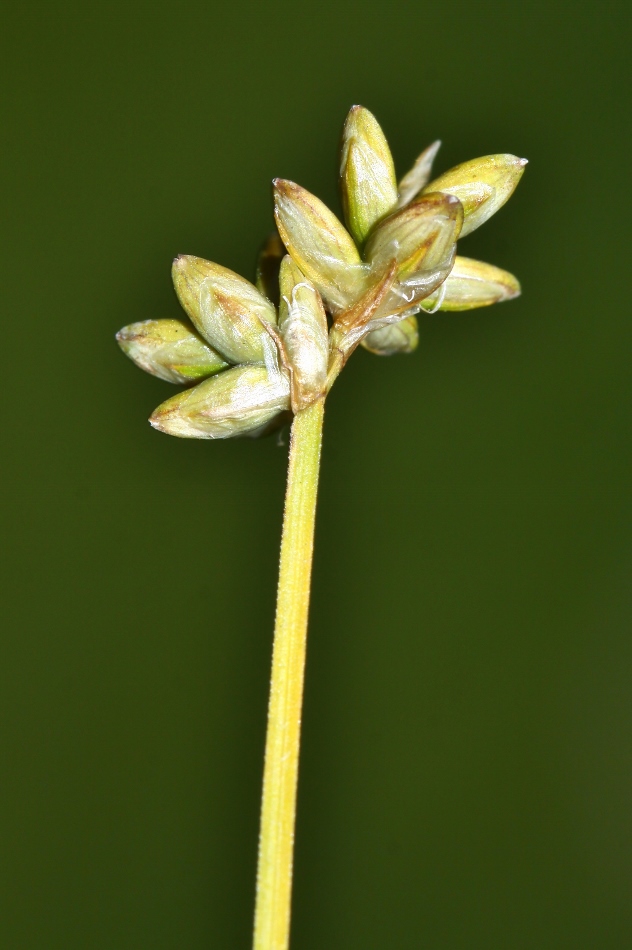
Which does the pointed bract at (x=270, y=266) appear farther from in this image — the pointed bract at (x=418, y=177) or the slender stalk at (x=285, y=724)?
the slender stalk at (x=285, y=724)

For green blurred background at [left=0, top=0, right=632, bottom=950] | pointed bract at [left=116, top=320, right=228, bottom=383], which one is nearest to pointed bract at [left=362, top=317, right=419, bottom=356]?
pointed bract at [left=116, top=320, right=228, bottom=383]

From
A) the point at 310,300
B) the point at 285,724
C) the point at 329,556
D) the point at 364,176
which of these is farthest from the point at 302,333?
the point at 329,556

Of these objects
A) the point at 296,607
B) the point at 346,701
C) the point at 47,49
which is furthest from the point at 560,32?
the point at 296,607

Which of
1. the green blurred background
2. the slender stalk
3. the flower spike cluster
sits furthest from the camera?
the green blurred background

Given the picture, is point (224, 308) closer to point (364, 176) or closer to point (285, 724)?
point (364, 176)

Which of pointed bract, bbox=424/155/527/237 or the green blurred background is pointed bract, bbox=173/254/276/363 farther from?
the green blurred background
